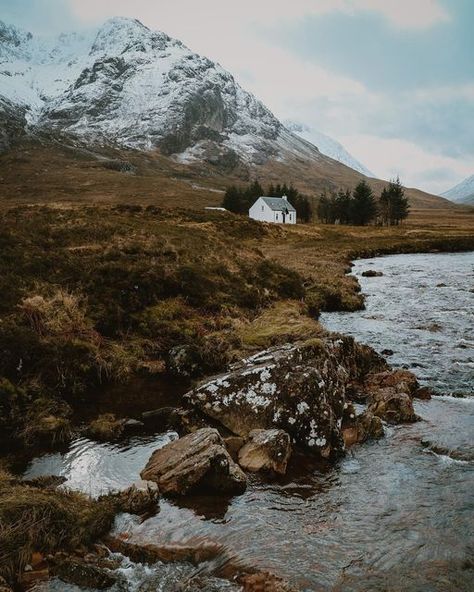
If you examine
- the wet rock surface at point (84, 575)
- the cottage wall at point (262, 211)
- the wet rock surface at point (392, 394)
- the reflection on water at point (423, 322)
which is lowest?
the wet rock surface at point (84, 575)

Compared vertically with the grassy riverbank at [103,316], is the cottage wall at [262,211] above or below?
above

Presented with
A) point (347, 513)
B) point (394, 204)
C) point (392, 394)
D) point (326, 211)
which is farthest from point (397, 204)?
point (347, 513)

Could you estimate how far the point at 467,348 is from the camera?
21234 mm

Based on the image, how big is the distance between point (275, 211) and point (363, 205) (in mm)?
22558

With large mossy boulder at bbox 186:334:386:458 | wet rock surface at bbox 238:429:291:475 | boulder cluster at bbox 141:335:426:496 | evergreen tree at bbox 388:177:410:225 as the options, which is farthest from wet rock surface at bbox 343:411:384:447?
evergreen tree at bbox 388:177:410:225

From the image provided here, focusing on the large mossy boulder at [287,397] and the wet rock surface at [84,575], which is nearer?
the wet rock surface at [84,575]

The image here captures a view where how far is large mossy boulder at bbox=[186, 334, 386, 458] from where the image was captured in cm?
1226

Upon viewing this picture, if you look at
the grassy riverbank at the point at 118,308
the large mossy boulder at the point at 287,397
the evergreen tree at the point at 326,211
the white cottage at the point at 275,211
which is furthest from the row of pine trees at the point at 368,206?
the large mossy boulder at the point at 287,397

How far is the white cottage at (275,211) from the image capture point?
128 metres

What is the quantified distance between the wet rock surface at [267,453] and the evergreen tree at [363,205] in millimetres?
117369

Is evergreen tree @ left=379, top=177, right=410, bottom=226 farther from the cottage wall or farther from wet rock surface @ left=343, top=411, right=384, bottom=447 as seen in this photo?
wet rock surface @ left=343, top=411, right=384, bottom=447

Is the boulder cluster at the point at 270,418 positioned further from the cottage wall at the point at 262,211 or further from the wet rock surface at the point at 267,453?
the cottage wall at the point at 262,211

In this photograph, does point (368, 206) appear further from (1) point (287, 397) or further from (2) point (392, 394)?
(1) point (287, 397)

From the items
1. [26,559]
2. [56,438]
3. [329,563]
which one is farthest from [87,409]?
[329,563]
